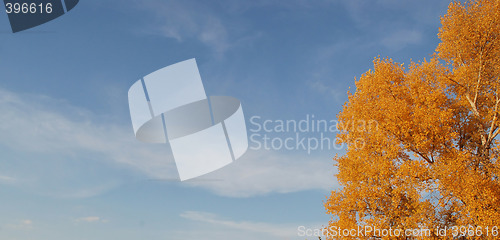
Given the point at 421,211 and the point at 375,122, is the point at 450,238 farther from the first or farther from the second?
the point at 375,122

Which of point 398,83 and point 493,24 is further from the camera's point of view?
point 398,83

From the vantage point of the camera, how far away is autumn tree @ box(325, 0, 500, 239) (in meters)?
19.3

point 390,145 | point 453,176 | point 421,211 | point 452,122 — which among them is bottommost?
point 421,211

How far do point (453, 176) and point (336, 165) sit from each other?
20.6ft

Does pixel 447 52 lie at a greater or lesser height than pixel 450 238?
greater

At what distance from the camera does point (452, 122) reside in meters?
21.8

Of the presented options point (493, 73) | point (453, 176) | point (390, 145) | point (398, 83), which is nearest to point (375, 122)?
point (390, 145)

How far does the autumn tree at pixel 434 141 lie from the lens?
19.3m

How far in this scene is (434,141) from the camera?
21062mm

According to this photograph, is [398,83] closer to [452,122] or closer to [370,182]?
[452,122]

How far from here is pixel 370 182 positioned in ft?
69.8

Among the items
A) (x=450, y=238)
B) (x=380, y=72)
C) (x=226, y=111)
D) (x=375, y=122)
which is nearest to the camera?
(x=450, y=238)

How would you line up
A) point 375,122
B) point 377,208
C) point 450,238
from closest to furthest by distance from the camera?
1. point 450,238
2. point 377,208
3. point 375,122

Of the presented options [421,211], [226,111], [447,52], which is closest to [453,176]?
[421,211]
